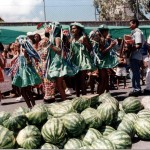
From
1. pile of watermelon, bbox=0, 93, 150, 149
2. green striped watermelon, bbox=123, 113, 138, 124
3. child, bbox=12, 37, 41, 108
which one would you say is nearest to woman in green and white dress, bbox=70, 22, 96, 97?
child, bbox=12, 37, 41, 108

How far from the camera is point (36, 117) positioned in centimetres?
552

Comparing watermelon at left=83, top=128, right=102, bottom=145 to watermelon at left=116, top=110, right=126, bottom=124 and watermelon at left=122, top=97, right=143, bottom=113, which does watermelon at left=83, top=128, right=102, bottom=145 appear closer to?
watermelon at left=116, top=110, right=126, bottom=124

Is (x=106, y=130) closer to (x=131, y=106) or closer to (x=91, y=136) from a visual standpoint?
(x=91, y=136)

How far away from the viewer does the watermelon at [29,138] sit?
5023 millimetres

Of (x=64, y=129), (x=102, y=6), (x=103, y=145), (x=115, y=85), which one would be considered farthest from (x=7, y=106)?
(x=102, y=6)

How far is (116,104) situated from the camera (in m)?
6.13

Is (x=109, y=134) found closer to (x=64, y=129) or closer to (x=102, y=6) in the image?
(x=64, y=129)

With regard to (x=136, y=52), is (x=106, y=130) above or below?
below

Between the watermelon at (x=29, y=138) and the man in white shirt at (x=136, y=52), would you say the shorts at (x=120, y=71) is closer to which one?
the man in white shirt at (x=136, y=52)

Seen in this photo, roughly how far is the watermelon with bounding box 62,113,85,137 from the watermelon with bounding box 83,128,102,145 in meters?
0.13

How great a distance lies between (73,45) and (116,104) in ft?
10.5

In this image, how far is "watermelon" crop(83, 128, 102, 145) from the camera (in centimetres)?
504

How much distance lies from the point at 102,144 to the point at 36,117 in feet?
4.18

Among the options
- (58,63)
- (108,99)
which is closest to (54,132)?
(108,99)
